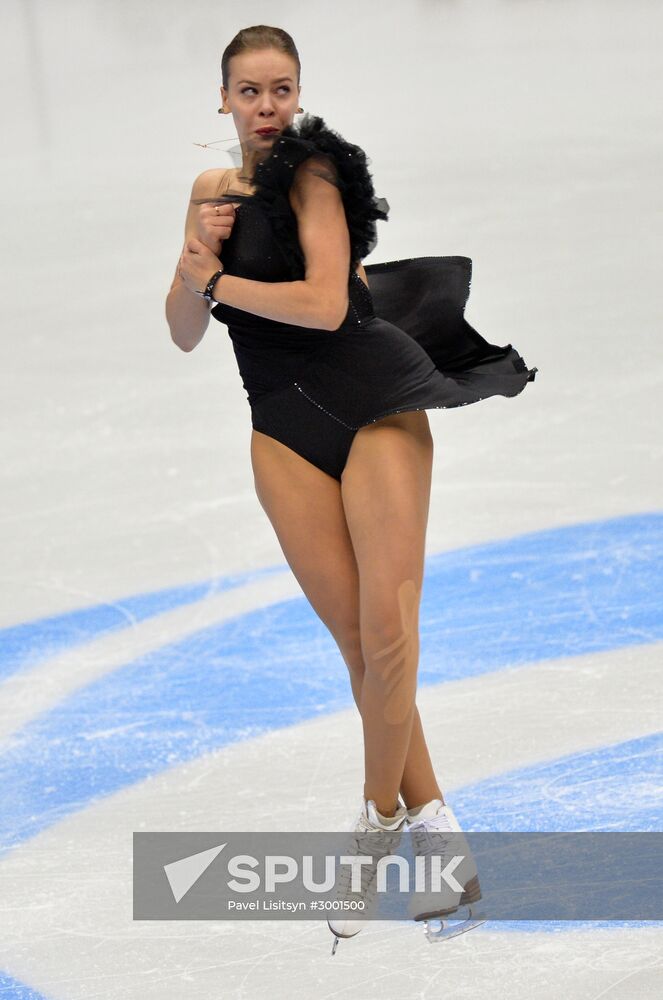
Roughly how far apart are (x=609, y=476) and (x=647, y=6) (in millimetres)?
7783

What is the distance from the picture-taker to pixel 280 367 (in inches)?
97.3

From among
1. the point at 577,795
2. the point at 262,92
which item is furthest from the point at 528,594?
the point at 262,92

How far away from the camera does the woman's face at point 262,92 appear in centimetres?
236

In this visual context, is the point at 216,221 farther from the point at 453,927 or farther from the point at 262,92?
the point at 453,927

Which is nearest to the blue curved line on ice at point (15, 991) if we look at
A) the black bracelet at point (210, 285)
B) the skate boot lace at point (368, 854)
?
the skate boot lace at point (368, 854)

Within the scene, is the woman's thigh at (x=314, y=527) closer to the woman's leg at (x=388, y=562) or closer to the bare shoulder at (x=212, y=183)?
the woman's leg at (x=388, y=562)

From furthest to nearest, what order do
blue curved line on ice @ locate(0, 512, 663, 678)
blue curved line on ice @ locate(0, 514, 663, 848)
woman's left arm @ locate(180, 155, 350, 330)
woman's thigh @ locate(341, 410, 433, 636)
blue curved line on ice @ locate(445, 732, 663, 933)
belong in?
blue curved line on ice @ locate(0, 512, 663, 678), blue curved line on ice @ locate(0, 514, 663, 848), blue curved line on ice @ locate(445, 732, 663, 933), woman's thigh @ locate(341, 410, 433, 636), woman's left arm @ locate(180, 155, 350, 330)

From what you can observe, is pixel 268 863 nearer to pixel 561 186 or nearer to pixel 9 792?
pixel 9 792

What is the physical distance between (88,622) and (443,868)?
67.7 inches

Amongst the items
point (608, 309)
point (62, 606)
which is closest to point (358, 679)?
point (62, 606)

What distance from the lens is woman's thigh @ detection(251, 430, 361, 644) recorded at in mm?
2490

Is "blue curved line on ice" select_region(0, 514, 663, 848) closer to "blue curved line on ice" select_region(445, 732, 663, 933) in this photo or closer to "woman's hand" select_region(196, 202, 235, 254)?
"blue curved line on ice" select_region(445, 732, 663, 933)

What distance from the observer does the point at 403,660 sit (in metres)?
2.47

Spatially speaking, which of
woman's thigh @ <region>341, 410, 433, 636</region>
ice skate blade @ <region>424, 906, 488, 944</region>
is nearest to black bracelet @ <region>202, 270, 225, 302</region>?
woman's thigh @ <region>341, 410, 433, 636</region>
